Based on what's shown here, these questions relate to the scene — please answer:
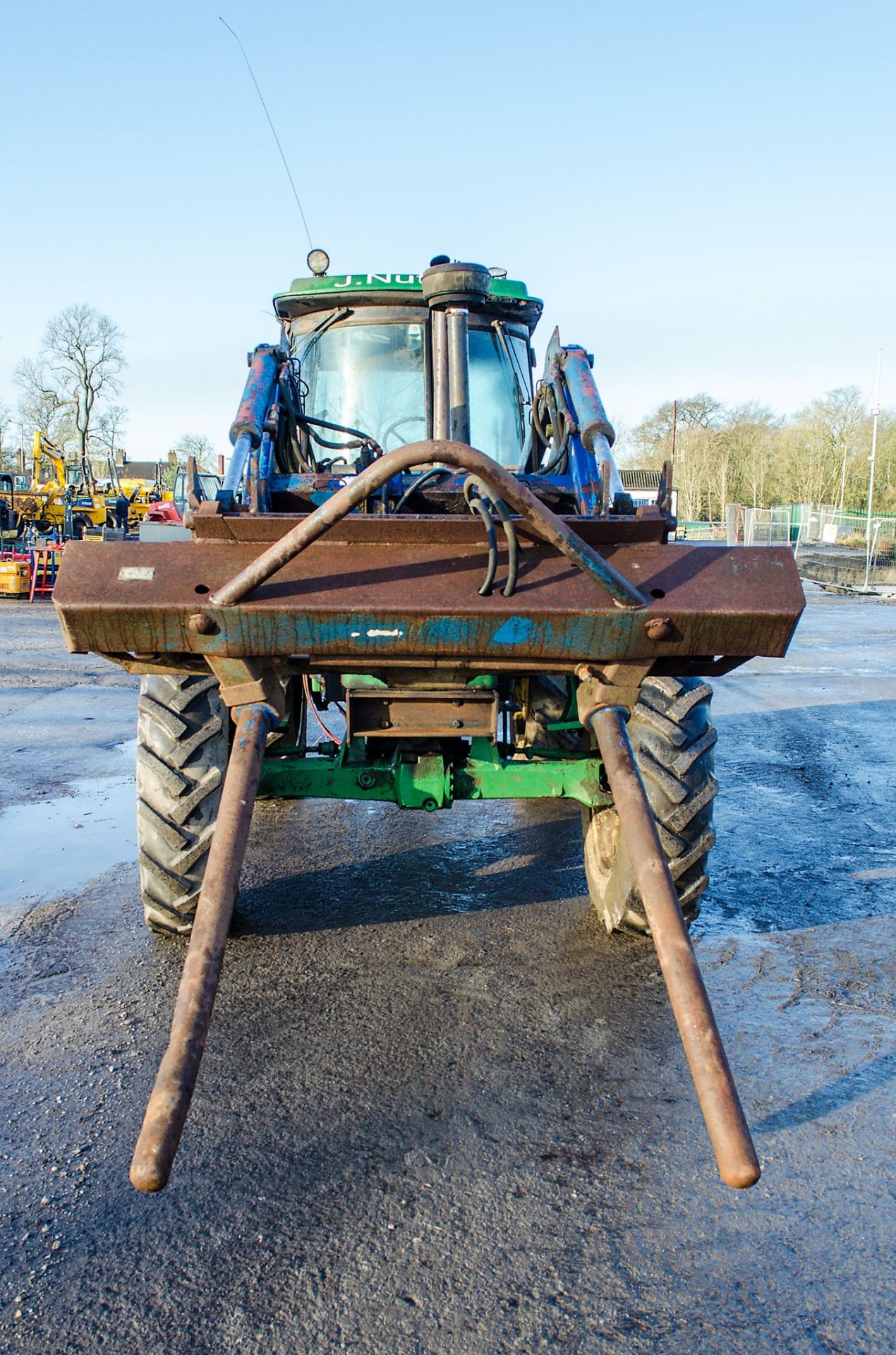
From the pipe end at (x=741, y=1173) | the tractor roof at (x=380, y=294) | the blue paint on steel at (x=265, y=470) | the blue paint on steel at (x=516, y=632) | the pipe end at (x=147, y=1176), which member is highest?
the tractor roof at (x=380, y=294)

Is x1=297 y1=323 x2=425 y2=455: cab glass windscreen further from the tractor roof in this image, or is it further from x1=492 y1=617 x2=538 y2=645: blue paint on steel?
x1=492 y1=617 x2=538 y2=645: blue paint on steel

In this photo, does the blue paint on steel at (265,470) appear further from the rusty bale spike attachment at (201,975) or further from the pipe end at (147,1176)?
the pipe end at (147,1176)

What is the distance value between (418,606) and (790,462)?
47.2 m

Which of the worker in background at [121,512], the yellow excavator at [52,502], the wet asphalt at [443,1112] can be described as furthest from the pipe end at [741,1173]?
the yellow excavator at [52,502]

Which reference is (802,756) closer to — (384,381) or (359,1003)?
(384,381)

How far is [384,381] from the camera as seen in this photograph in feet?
18.4

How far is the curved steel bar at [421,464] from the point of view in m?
2.76

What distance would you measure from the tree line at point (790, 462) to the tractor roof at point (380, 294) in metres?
40.1

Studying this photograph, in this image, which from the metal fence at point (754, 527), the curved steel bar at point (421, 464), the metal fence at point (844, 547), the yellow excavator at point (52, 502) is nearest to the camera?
the curved steel bar at point (421, 464)

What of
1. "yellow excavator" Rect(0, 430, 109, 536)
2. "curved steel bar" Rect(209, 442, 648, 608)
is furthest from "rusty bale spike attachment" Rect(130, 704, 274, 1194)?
"yellow excavator" Rect(0, 430, 109, 536)

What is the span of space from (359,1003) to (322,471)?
8.79 ft

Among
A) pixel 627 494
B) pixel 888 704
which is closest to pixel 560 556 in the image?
pixel 627 494

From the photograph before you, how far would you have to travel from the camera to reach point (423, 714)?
418cm

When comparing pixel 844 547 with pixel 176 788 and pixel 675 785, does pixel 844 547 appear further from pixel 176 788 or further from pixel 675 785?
pixel 176 788
